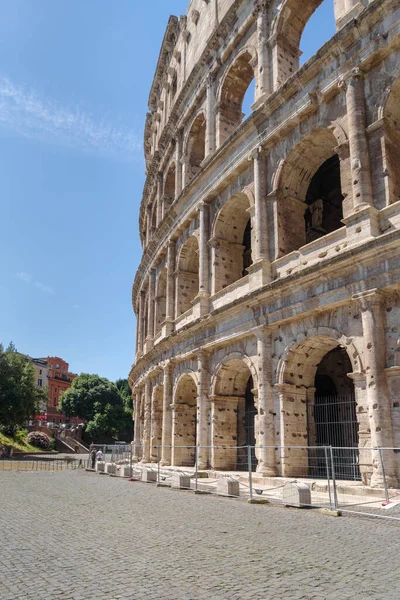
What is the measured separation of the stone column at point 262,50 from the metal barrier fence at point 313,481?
10.8 m

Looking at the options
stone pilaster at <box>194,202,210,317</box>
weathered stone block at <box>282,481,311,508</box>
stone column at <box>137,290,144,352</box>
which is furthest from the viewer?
stone column at <box>137,290,144,352</box>

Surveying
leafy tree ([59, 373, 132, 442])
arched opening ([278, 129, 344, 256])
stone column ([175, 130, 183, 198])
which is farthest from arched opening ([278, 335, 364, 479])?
leafy tree ([59, 373, 132, 442])

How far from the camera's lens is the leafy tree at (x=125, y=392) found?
5938 cm

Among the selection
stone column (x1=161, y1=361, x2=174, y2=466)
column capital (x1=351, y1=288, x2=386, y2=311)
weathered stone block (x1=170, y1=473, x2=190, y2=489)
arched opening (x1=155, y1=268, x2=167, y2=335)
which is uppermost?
arched opening (x1=155, y1=268, x2=167, y2=335)

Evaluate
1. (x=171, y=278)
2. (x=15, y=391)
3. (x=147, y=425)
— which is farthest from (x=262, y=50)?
(x=15, y=391)

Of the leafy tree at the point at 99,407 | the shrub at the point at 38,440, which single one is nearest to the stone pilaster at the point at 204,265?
the shrub at the point at 38,440

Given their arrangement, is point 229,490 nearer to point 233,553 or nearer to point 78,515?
point 78,515

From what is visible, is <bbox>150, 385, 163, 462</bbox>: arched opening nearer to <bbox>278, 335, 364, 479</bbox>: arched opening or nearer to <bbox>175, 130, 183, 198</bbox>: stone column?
<bbox>175, 130, 183, 198</bbox>: stone column

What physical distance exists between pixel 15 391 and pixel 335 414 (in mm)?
24590

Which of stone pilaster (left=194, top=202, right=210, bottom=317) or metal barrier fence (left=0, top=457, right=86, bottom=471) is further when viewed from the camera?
metal barrier fence (left=0, top=457, right=86, bottom=471)

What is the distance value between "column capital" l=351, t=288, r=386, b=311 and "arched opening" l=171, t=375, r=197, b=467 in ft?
31.0

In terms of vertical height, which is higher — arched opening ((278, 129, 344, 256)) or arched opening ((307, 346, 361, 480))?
arched opening ((278, 129, 344, 256))

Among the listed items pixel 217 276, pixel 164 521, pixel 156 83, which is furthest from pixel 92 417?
pixel 164 521

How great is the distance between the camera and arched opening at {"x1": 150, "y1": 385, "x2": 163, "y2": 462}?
22.3m
